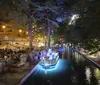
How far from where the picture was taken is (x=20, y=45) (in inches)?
1237

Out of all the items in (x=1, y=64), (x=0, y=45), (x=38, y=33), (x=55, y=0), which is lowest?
(x=1, y=64)

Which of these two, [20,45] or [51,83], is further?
[20,45]

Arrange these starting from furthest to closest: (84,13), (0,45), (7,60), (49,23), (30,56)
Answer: (49,23)
(0,45)
(30,56)
(7,60)
(84,13)

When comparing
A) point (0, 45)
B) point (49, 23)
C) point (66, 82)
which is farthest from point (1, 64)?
point (49, 23)

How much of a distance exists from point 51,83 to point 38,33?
2524cm

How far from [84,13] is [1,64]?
917cm

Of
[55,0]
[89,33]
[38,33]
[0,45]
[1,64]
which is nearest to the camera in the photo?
[89,33]

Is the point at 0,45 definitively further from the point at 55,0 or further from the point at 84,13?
the point at 84,13

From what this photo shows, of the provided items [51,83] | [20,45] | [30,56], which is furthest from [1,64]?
[20,45]

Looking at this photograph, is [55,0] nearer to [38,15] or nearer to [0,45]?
[38,15]

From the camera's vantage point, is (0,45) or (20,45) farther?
(20,45)

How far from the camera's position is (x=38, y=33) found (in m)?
40.9

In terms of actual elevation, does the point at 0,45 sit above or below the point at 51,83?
above

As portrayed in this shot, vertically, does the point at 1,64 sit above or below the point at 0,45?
below
